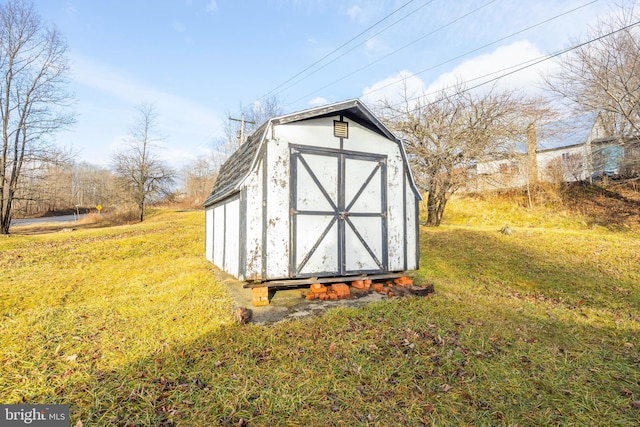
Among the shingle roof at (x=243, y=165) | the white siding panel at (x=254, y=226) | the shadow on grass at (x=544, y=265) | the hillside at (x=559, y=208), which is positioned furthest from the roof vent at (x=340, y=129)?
the hillside at (x=559, y=208)

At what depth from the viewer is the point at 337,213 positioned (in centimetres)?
648

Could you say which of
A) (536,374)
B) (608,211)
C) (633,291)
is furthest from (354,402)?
(608,211)

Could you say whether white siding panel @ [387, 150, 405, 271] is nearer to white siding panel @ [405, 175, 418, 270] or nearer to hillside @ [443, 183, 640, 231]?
white siding panel @ [405, 175, 418, 270]

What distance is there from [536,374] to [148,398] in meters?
4.36

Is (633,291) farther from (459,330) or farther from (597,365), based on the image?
(459,330)

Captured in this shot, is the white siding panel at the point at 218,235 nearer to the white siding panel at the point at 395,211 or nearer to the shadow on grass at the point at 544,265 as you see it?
the white siding panel at the point at 395,211

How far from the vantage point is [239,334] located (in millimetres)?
4352

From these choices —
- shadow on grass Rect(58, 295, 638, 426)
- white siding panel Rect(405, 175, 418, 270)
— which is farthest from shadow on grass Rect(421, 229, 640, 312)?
shadow on grass Rect(58, 295, 638, 426)

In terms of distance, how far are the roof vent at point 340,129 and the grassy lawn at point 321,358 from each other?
3.77 m

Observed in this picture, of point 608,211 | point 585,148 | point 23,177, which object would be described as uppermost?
point 585,148

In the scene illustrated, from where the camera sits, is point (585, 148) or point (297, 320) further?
point (585, 148)

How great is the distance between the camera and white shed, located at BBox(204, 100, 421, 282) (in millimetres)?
5855

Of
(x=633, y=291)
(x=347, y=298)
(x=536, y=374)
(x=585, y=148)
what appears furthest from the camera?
(x=585, y=148)

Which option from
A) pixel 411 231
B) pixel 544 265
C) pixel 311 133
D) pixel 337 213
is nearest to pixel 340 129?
pixel 311 133
